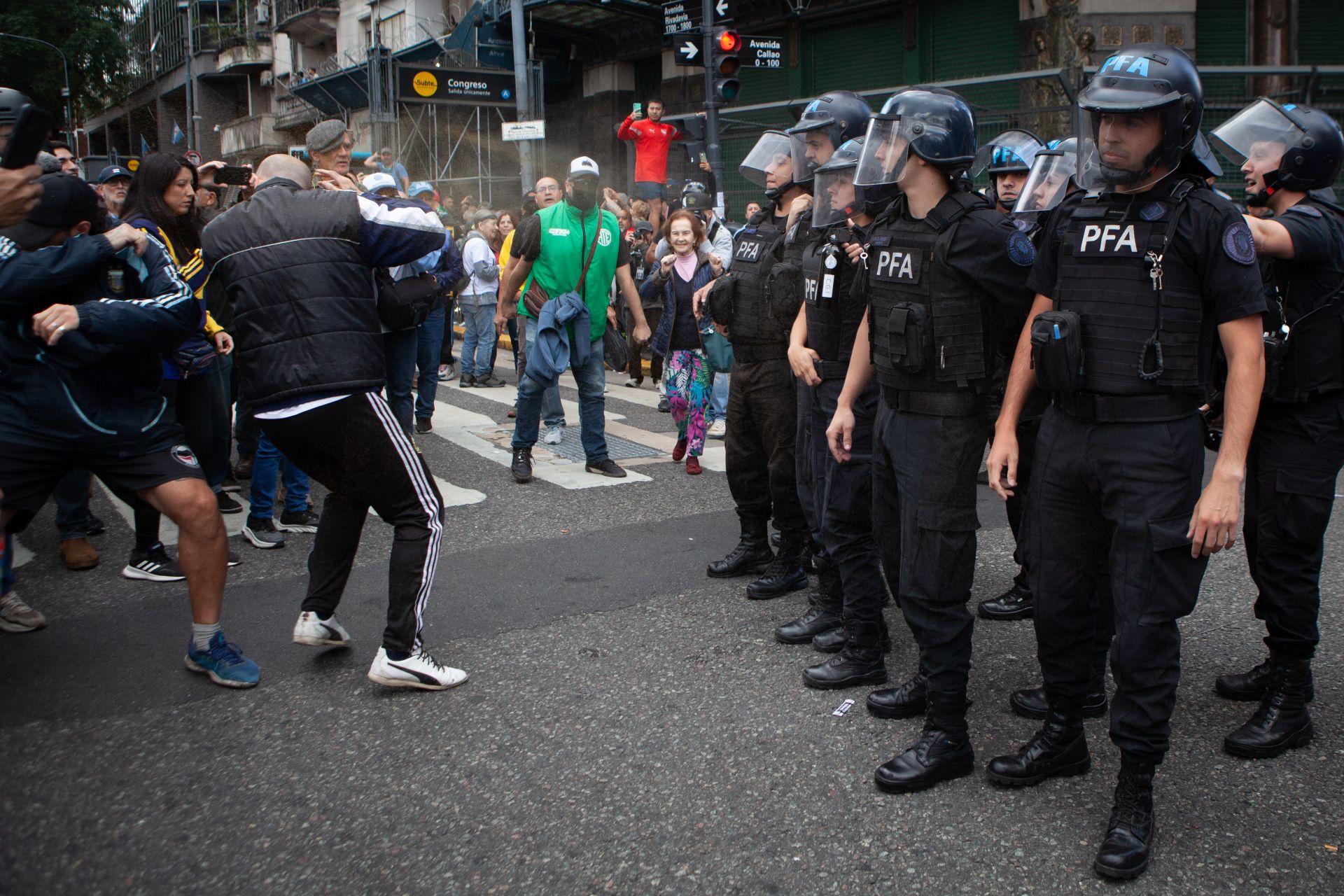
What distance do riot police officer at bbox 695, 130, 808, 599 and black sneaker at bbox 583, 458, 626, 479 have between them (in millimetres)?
2258

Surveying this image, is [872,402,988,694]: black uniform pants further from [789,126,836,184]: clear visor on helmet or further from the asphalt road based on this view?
[789,126,836,184]: clear visor on helmet

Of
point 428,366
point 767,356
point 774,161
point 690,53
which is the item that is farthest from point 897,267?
point 690,53

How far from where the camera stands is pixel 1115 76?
2.84 m

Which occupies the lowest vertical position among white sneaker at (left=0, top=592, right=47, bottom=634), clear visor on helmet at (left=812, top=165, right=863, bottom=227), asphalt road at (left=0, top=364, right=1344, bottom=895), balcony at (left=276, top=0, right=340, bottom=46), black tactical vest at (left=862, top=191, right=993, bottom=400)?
asphalt road at (left=0, top=364, right=1344, bottom=895)

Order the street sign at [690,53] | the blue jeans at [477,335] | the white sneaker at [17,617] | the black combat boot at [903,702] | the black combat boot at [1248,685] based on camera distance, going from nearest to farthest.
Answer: the black combat boot at [903,702] < the black combat boot at [1248,685] < the white sneaker at [17,617] < the blue jeans at [477,335] < the street sign at [690,53]

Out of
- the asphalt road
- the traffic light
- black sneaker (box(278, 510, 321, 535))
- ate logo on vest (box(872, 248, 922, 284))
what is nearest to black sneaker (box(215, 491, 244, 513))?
black sneaker (box(278, 510, 321, 535))

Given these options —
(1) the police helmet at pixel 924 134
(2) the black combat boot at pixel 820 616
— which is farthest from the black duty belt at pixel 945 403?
(2) the black combat boot at pixel 820 616

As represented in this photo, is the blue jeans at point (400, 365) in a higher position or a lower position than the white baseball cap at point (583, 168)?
lower

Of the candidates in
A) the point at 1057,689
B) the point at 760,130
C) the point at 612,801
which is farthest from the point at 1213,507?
the point at 760,130

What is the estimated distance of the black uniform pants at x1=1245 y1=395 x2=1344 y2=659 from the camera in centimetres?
344

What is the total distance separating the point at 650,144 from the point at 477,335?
4.98 meters

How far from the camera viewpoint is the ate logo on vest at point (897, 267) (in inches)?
130

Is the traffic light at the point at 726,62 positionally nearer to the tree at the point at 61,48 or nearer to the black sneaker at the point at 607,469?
the black sneaker at the point at 607,469

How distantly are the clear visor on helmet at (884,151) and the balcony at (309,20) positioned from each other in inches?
1426
